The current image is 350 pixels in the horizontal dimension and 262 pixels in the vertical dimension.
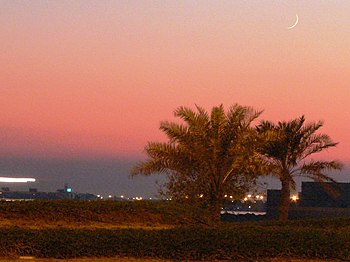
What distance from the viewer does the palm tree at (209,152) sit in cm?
2394

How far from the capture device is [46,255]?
1232 centimetres

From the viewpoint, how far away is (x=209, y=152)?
23953mm

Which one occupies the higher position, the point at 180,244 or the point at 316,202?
the point at 316,202

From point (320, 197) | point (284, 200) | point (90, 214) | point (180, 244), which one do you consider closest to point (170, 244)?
point (180, 244)

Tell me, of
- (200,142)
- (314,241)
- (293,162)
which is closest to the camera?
(314,241)

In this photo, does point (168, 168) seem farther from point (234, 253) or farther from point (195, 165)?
point (234, 253)

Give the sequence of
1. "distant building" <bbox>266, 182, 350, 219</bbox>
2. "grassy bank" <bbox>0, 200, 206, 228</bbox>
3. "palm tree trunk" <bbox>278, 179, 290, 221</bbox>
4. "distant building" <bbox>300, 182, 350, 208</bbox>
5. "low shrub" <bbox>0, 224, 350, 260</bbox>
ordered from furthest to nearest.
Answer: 1. "distant building" <bbox>300, 182, 350, 208</bbox>
2. "distant building" <bbox>266, 182, 350, 219</bbox>
3. "palm tree trunk" <bbox>278, 179, 290, 221</bbox>
4. "grassy bank" <bbox>0, 200, 206, 228</bbox>
5. "low shrub" <bbox>0, 224, 350, 260</bbox>

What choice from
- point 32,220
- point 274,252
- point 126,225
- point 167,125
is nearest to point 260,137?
point 167,125

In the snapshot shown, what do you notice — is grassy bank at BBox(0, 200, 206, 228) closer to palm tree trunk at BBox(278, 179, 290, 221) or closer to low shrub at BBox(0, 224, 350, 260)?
low shrub at BBox(0, 224, 350, 260)

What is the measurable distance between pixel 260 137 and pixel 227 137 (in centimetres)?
146

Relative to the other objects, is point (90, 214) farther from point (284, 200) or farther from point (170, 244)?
point (284, 200)

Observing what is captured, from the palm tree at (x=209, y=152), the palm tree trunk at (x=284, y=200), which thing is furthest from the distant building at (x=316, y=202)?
the palm tree at (x=209, y=152)

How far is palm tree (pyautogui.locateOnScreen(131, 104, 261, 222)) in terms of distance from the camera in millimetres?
23938

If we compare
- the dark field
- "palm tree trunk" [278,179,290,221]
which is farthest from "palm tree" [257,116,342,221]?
the dark field
